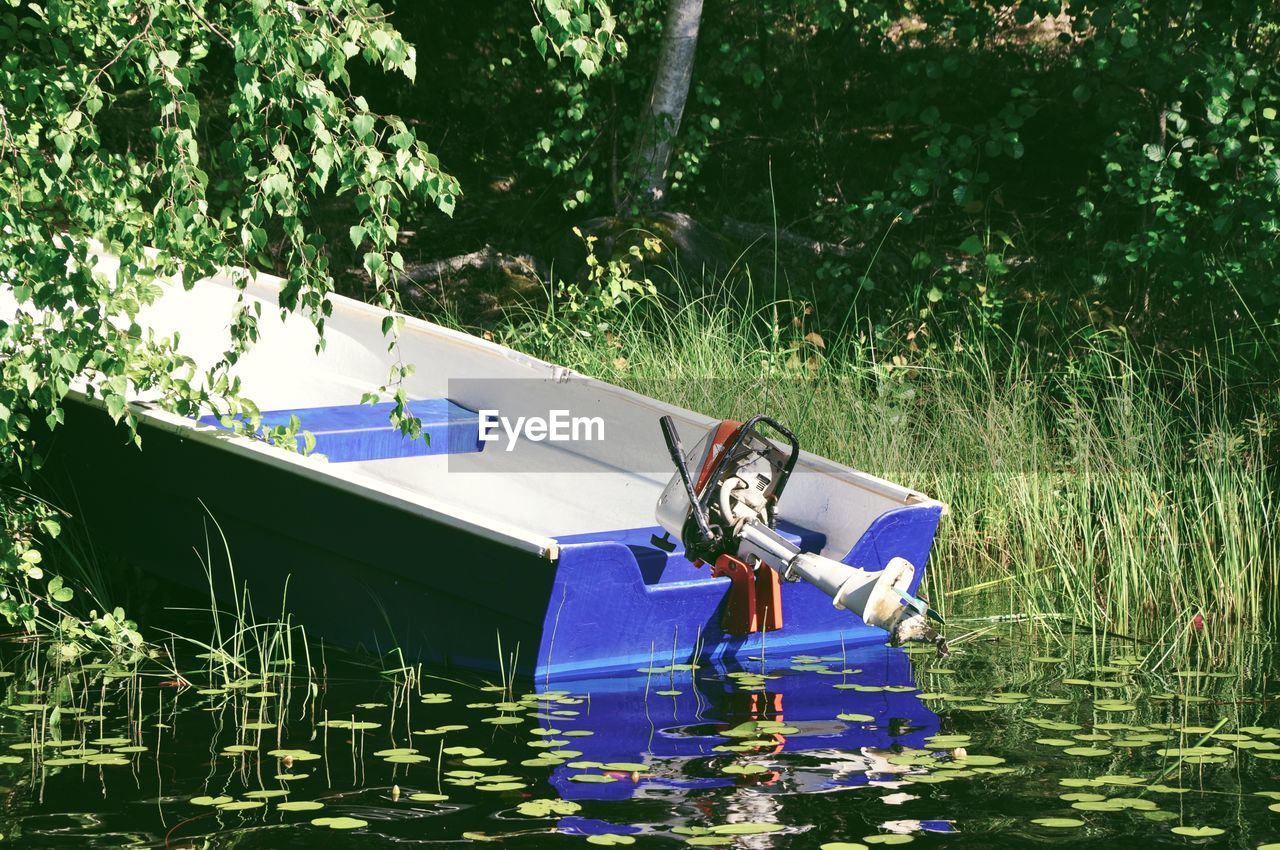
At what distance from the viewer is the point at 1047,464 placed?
5.55m

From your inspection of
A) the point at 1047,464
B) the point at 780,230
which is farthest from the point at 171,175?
the point at 780,230

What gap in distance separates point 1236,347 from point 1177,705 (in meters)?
3.29

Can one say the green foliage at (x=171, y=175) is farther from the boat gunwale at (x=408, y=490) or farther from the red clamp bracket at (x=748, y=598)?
the red clamp bracket at (x=748, y=598)

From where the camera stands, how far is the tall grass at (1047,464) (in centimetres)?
488

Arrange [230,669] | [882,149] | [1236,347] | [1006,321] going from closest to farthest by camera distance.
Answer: [230,669] < [1236,347] < [1006,321] < [882,149]

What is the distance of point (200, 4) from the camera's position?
3391mm

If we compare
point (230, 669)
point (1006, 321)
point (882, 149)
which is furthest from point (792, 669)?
point (882, 149)

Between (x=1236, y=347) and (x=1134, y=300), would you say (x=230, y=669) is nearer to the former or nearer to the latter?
(x=1236, y=347)

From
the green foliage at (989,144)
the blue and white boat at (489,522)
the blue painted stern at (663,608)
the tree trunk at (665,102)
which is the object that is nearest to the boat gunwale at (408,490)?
the blue and white boat at (489,522)

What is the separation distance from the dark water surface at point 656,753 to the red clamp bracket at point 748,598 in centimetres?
15

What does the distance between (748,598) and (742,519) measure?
11.4 inches

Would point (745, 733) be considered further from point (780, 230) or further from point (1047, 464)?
point (780, 230)

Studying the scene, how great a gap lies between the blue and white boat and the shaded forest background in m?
1.55

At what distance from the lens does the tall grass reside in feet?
16.0
